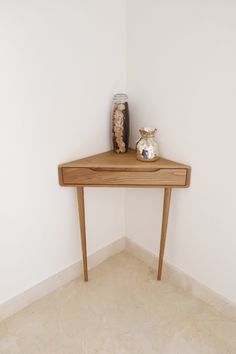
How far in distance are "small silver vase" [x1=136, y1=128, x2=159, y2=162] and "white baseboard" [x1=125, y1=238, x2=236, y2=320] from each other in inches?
26.1

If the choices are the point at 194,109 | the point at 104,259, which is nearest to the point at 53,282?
the point at 104,259

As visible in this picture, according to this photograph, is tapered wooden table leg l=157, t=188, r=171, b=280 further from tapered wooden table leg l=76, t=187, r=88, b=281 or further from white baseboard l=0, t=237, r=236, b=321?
tapered wooden table leg l=76, t=187, r=88, b=281

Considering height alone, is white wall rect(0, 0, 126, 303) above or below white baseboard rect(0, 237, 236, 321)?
above

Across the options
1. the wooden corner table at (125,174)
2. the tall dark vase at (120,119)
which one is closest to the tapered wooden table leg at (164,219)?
the wooden corner table at (125,174)

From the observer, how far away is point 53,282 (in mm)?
1587

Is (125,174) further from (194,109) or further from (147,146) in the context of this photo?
(194,109)

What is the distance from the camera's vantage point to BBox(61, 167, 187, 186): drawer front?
136cm

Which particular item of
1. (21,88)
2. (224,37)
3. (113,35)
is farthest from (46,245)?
(224,37)

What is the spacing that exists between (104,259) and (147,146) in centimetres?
83

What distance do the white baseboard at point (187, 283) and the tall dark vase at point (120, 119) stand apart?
2.36ft

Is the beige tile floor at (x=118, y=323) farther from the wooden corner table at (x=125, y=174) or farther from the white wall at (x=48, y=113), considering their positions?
the wooden corner table at (x=125, y=174)

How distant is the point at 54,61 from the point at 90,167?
0.50 meters

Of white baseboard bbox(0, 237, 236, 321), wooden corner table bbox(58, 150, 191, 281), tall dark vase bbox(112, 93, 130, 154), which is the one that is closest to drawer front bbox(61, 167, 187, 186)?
wooden corner table bbox(58, 150, 191, 281)

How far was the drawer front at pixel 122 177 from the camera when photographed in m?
1.36
